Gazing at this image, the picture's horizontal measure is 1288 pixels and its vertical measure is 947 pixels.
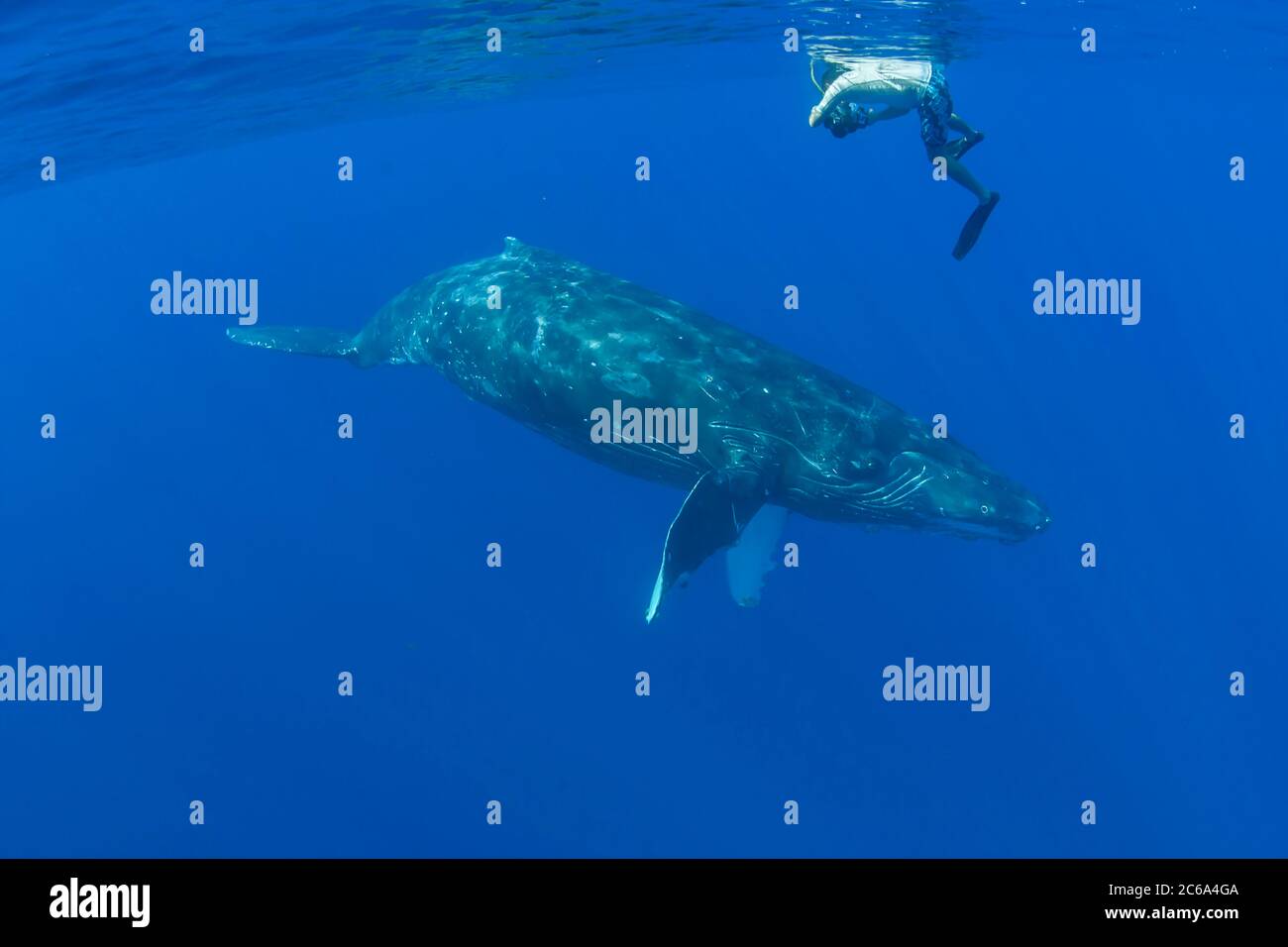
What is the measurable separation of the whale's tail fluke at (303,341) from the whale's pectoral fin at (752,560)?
9.74 metres

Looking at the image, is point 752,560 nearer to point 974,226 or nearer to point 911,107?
point 974,226

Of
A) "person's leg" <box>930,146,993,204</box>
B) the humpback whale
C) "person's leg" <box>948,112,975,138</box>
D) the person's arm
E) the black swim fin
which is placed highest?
the person's arm

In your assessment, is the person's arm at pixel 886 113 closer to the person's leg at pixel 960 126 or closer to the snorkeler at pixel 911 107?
the snorkeler at pixel 911 107

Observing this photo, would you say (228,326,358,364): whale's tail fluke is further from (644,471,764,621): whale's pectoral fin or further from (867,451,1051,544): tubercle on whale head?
(867,451,1051,544): tubercle on whale head

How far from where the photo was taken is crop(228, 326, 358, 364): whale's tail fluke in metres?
20.1

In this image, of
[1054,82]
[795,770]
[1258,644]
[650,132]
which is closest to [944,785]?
[795,770]

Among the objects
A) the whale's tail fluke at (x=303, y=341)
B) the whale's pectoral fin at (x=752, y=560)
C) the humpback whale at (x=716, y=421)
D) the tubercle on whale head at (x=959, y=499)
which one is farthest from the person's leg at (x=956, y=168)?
the whale's tail fluke at (x=303, y=341)

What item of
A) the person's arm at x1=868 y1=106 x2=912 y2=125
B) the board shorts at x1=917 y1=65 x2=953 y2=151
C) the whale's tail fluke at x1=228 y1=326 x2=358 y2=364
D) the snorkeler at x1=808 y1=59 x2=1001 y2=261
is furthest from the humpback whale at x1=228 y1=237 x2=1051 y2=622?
the whale's tail fluke at x1=228 y1=326 x2=358 y2=364

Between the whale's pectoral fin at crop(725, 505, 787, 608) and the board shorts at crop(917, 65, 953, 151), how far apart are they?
22.4ft

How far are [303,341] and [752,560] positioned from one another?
11822 mm

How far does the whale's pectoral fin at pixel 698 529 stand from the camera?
12547 mm

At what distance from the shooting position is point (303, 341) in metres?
20.8
